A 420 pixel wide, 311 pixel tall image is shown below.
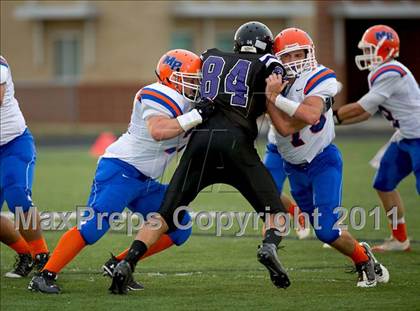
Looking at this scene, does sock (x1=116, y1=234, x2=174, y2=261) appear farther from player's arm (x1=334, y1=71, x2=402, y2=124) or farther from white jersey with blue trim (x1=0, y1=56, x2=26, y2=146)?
player's arm (x1=334, y1=71, x2=402, y2=124)

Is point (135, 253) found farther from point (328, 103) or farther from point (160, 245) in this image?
point (328, 103)

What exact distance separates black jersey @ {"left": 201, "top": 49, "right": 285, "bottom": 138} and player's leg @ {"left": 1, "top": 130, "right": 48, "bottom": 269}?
1.46m

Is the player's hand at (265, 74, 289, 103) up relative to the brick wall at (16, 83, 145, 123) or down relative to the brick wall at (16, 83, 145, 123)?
up

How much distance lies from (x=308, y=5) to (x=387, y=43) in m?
19.4

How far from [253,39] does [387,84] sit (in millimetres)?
1769

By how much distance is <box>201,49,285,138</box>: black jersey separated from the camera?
6.02 meters

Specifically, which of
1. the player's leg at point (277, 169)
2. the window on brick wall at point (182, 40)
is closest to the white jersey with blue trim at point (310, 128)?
the player's leg at point (277, 169)

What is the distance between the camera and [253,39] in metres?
6.18

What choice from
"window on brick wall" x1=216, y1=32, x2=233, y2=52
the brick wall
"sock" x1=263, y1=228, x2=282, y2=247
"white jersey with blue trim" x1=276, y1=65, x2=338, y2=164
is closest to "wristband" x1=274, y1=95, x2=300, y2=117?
"white jersey with blue trim" x1=276, y1=65, x2=338, y2=164

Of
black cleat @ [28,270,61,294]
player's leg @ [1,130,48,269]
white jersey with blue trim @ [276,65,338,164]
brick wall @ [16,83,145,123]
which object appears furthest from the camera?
brick wall @ [16,83,145,123]

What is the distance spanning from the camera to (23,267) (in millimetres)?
6918

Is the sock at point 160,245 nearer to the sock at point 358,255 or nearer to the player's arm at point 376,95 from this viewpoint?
the sock at point 358,255

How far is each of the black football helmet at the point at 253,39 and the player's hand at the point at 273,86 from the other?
0.29m

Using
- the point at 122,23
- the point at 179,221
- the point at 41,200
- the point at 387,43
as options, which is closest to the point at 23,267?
the point at 179,221
